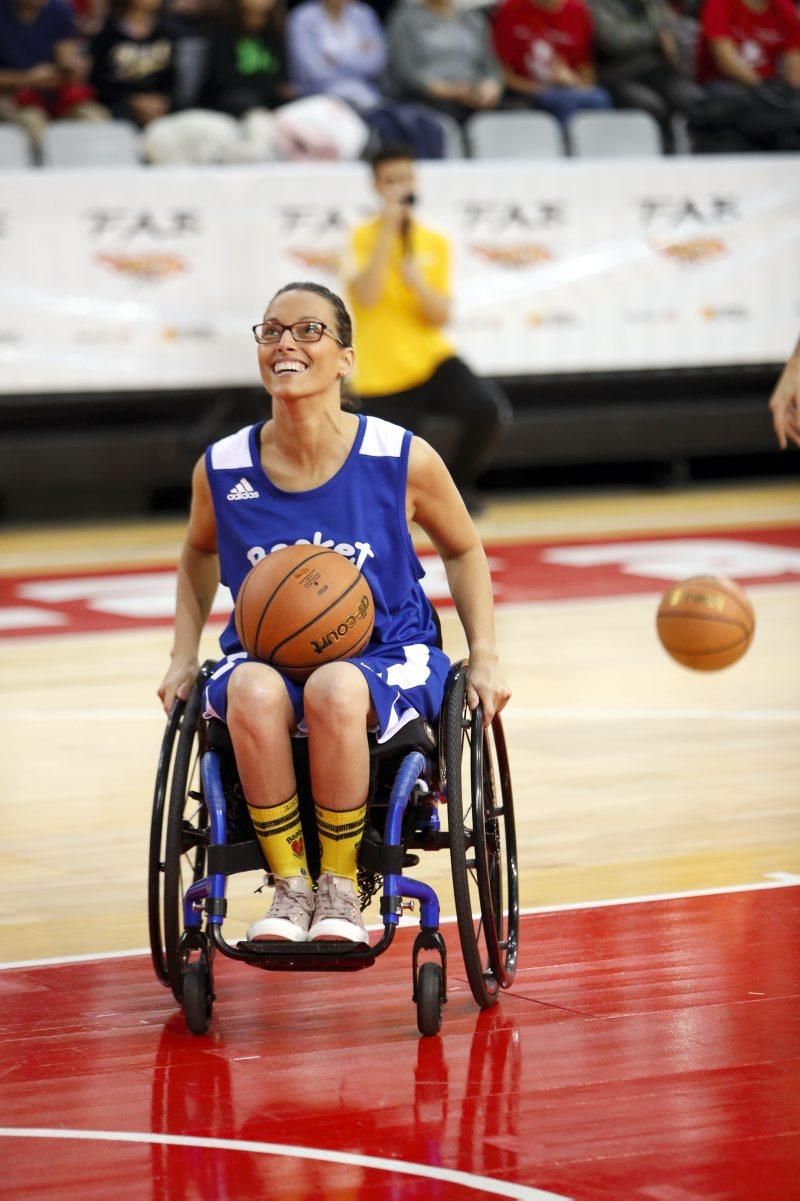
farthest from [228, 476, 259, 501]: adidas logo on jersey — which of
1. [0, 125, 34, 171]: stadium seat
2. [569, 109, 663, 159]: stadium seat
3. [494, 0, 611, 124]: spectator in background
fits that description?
[494, 0, 611, 124]: spectator in background

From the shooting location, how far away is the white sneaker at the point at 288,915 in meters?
3.60

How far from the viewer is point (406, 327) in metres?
10.2

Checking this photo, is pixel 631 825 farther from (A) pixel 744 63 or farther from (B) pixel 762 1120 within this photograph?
(A) pixel 744 63

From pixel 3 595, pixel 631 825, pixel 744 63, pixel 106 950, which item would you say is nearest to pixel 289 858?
pixel 106 950

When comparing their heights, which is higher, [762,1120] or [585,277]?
[585,277]

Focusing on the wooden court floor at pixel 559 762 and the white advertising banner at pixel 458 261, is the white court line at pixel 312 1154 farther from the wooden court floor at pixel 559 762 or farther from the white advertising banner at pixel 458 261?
the white advertising banner at pixel 458 261

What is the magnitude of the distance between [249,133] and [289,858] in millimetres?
8701

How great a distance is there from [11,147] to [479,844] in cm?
856

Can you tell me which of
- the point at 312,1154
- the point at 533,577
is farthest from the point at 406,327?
the point at 312,1154

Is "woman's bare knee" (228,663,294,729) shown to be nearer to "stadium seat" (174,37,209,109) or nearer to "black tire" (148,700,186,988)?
"black tire" (148,700,186,988)

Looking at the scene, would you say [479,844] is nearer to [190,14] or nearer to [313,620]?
[313,620]

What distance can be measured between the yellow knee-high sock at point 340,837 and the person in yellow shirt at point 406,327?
6.28 m

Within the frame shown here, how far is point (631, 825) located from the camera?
A: 5379 millimetres

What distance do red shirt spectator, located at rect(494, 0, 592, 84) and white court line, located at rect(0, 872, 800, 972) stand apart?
8916 mm
